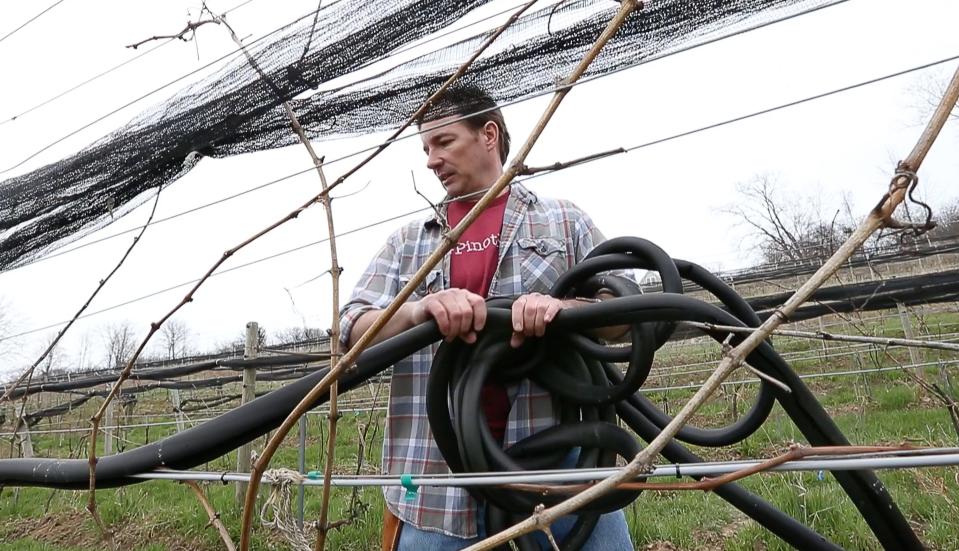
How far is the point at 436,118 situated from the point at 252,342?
4107mm

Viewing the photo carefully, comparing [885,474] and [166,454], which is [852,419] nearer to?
[885,474]

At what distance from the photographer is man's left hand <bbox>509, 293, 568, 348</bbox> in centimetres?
85

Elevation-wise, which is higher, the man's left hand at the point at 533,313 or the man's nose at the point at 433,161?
the man's nose at the point at 433,161

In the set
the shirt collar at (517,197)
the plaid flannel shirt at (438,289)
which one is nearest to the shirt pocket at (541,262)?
the plaid flannel shirt at (438,289)

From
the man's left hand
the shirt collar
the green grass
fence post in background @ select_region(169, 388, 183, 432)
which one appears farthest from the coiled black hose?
fence post in background @ select_region(169, 388, 183, 432)

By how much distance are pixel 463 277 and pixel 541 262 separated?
19 cm

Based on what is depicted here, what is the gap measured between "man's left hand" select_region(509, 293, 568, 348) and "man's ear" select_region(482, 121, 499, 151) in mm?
634

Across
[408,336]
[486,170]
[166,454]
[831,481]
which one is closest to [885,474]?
[831,481]

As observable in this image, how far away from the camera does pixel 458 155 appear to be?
4.39 feet

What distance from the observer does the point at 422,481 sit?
2.44 ft

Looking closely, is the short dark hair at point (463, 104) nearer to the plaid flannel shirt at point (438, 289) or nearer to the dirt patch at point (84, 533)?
the plaid flannel shirt at point (438, 289)

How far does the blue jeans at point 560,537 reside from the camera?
1.17 meters

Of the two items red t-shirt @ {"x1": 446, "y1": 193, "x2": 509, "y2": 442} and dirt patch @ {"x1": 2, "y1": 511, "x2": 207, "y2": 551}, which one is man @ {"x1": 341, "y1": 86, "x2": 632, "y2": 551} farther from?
dirt patch @ {"x1": 2, "y1": 511, "x2": 207, "y2": 551}

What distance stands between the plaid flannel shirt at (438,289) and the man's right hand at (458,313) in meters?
0.31
